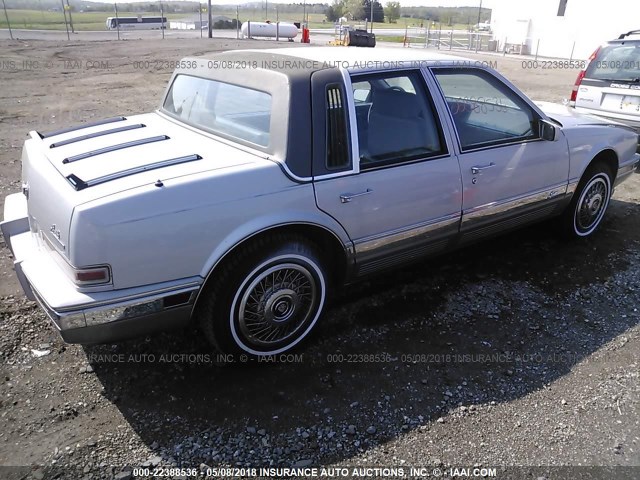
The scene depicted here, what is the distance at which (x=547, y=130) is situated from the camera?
407 centimetres

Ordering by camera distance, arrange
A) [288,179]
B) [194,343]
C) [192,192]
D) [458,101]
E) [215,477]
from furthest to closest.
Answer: [458,101] < [194,343] < [288,179] < [192,192] < [215,477]

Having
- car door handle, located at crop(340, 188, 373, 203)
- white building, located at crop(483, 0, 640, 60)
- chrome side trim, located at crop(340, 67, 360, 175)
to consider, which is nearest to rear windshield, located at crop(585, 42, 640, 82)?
chrome side trim, located at crop(340, 67, 360, 175)

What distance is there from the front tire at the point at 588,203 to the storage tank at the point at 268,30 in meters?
30.9

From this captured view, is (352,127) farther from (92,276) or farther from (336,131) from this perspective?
(92,276)

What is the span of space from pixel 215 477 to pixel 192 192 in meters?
1.36

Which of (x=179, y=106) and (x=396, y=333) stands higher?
(x=179, y=106)

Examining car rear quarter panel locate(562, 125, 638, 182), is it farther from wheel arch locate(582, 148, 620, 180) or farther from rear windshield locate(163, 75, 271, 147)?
rear windshield locate(163, 75, 271, 147)

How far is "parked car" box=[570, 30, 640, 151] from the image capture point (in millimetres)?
7117

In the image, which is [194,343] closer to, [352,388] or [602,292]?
[352,388]

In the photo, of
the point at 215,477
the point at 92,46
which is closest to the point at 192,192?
the point at 215,477

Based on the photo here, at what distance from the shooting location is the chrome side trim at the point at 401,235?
3.32 metres

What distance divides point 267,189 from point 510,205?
2137 mm

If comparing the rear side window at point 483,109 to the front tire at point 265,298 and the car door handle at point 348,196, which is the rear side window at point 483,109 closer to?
the car door handle at point 348,196

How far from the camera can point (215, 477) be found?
8.01ft
